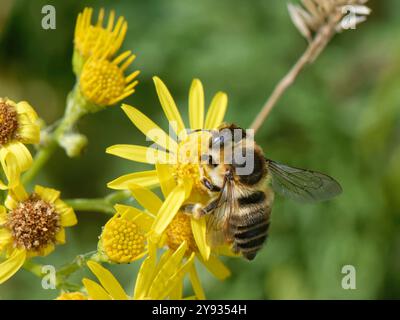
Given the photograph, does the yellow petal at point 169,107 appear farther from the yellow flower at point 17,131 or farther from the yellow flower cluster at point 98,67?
the yellow flower at point 17,131

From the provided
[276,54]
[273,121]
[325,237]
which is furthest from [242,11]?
[325,237]

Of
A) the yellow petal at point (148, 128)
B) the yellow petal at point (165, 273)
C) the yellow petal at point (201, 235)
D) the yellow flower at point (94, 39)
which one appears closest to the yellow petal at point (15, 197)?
the yellow petal at point (148, 128)

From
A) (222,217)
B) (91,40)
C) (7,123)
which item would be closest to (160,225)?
(222,217)

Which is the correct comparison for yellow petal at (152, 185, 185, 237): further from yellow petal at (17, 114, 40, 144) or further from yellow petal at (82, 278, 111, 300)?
yellow petal at (17, 114, 40, 144)

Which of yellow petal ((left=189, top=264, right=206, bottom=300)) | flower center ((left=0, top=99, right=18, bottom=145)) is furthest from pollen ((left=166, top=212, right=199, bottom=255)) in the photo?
flower center ((left=0, top=99, right=18, bottom=145))

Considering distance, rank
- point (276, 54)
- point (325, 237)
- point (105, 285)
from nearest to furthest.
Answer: point (105, 285) → point (325, 237) → point (276, 54)

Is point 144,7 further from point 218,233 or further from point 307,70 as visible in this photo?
point 218,233
